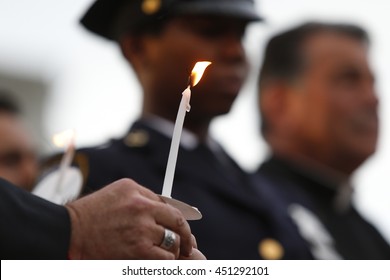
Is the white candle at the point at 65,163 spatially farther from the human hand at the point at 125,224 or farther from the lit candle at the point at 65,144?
the human hand at the point at 125,224

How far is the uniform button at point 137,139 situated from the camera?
2922 millimetres

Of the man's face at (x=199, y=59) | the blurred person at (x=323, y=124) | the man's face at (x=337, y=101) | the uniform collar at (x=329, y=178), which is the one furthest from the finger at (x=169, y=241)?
the uniform collar at (x=329, y=178)

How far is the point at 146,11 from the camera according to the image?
2.94 meters

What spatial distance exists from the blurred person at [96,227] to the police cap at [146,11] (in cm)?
126

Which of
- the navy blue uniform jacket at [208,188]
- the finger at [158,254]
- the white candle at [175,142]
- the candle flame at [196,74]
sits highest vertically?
the candle flame at [196,74]

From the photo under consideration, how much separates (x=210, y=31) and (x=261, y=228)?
489 millimetres

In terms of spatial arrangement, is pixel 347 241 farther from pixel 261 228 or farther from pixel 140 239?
pixel 140 239

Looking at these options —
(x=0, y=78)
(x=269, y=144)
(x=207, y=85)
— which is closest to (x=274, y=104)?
(x=269, y=144)

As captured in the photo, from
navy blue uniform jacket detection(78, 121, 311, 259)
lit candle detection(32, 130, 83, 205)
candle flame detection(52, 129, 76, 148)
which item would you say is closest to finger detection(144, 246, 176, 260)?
lit candle detection(32, 130, 83, 205)

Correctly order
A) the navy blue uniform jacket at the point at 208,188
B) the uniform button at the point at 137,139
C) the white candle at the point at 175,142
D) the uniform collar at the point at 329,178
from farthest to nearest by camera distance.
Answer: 1. the uniform collar at the point at 329,178
2. the uniform button at the point at 137,139
3. the navy blue uniform jacket at the point at 208,188
4. the white candle at the point at 175,142

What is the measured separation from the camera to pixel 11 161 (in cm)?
347

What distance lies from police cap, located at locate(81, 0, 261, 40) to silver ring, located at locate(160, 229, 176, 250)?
127cm

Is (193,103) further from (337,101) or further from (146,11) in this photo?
(337,101)
